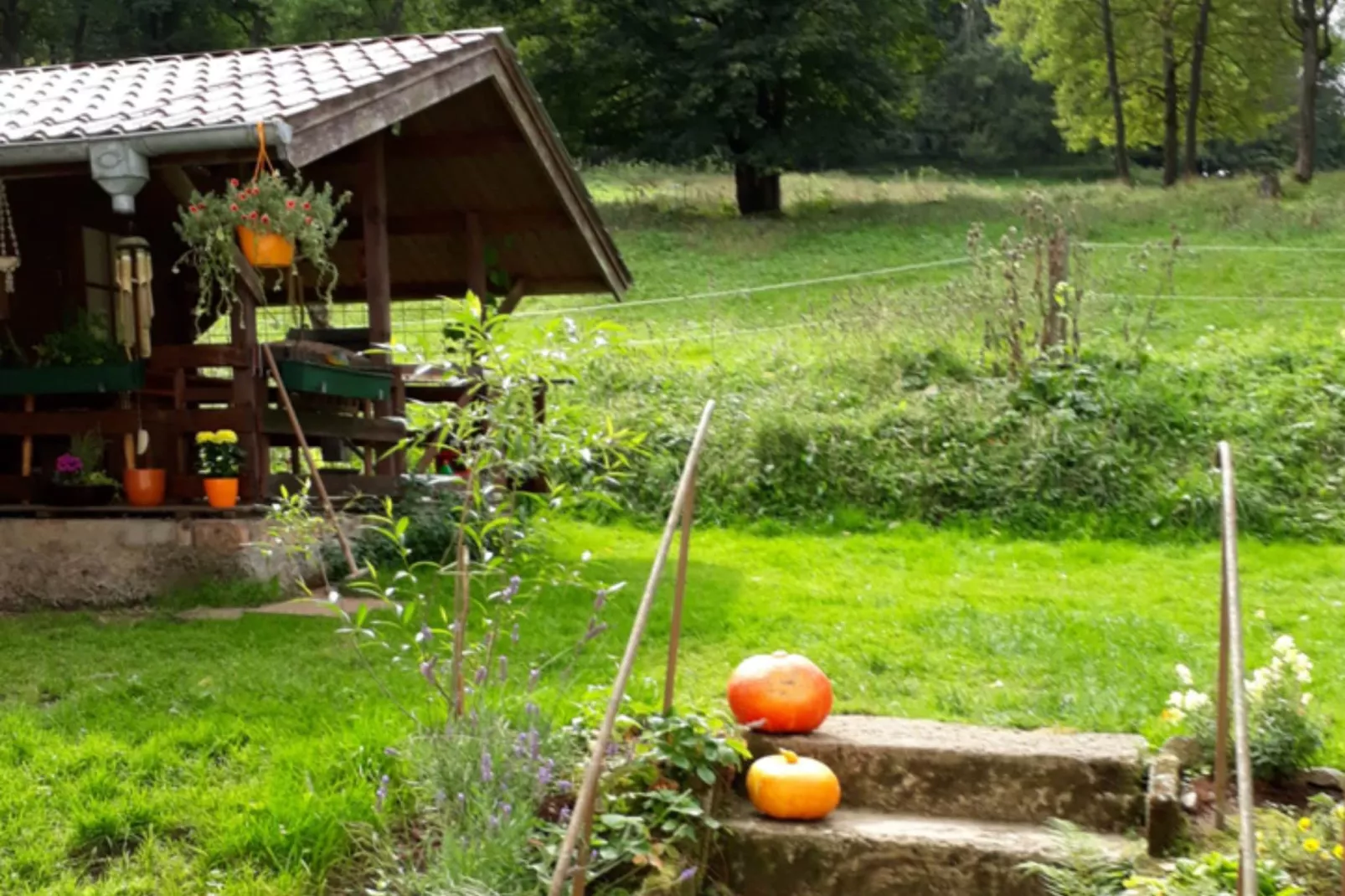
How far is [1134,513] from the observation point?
30.4 ft

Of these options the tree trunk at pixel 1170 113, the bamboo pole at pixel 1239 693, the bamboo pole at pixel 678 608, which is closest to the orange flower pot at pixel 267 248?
the bamboo pole at pixel 678 608

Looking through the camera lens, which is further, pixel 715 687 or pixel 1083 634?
pixel 1083 634

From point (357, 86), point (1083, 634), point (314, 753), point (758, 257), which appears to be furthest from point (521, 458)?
point (758, 257)

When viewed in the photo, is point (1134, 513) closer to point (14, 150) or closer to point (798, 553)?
point (798, 553)

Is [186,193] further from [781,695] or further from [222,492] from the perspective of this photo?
[781,695]

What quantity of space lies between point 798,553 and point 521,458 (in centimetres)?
523

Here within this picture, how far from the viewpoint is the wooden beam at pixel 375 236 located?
8.50 m

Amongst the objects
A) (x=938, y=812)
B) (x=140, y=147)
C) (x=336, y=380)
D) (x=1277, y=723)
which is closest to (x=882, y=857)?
(x=938, y=812)

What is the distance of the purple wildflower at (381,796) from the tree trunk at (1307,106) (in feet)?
87.1

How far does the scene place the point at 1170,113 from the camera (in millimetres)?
29453

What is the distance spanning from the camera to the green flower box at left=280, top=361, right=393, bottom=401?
7.66m

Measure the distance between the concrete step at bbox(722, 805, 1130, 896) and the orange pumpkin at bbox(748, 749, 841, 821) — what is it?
0.04 metres

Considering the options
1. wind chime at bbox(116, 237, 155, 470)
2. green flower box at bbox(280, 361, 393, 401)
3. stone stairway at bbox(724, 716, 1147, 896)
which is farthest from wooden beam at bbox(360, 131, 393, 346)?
stone stairway at bbox(724, 716, 1147, 896)

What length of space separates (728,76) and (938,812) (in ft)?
67.6
